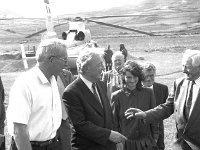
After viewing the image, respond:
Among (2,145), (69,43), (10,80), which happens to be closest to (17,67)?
(10,80)

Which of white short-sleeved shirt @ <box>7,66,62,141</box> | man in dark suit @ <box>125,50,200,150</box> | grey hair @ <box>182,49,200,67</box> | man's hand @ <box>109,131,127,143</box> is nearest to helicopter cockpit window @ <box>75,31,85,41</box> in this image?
man in dark suit @ <box>125,50,200,150</box>

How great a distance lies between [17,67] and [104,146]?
19.4m

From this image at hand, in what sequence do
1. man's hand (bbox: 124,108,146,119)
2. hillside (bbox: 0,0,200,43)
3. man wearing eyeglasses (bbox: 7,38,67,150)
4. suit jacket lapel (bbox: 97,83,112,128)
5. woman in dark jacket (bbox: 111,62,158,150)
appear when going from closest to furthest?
man wearing eyeglasses (bbox: 7,38,67,150)
suit jacket lapel (bbox: 97,83,112,128)
man's hand (bbox: 124,108,146,119)
woman in dark jacket (bbox: 111,62,158,150)
hillside (bbox: 0,0,200,43)

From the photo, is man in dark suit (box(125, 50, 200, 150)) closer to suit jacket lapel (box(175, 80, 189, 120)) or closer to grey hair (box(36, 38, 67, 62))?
suit jacket lapel (box(175, 80, 189, 120))

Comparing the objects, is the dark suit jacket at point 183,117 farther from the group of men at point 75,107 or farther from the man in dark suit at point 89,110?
the man in dark suit at point 89,110

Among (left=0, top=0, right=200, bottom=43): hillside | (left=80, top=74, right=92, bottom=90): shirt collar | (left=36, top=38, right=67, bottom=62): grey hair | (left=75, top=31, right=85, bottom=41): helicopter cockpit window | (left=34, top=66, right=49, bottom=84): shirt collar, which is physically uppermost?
(left=36, top=38, right=67, bottom=62): grey hair

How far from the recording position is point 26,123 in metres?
2.68

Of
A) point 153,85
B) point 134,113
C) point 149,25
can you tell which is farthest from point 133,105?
point 149,25

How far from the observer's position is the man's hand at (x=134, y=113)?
3839 millimetres

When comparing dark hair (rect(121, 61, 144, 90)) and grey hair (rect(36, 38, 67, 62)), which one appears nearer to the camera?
grey hair (rect(36, 38, 67, 62))

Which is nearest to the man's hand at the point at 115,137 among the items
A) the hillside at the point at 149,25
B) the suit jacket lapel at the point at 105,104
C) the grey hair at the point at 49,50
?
the suit jacket lapel at the point at 105,104

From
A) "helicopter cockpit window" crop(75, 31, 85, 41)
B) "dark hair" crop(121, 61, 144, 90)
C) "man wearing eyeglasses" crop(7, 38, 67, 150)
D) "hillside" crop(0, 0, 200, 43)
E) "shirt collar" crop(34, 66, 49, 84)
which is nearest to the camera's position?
"man wearing eyeglasses" crop(7, 38, 67, 150)

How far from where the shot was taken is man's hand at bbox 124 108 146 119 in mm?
3839

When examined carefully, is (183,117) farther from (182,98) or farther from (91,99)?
(91,99)
